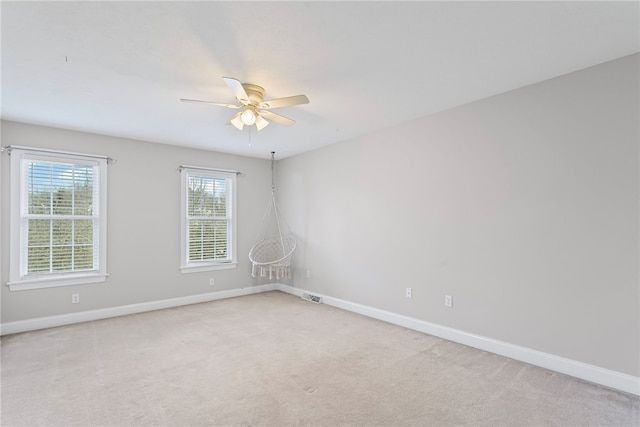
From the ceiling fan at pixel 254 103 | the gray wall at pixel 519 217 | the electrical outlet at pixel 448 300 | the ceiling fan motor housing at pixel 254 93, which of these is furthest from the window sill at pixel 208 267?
the electrical outlet at pixel 448 300

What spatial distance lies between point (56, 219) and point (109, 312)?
1.42m

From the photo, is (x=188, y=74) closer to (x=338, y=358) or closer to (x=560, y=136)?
(x=338, y=358)

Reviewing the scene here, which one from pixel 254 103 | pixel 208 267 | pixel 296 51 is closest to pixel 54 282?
pixel 208 267

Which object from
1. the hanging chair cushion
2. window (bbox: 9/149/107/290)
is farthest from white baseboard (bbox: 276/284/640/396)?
window (bbox: 9/149/107/290)

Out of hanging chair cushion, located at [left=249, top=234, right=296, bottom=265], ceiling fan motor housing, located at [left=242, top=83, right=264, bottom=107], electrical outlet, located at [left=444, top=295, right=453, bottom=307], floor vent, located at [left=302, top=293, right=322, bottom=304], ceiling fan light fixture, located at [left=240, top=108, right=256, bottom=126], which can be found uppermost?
ceiling fan motor housing, located at [left=242, top=83, right=264, bottom=107]

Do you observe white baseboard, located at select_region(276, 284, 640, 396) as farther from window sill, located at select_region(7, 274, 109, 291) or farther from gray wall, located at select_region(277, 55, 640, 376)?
window sill, located at select_region(7, 274, 109, 291)

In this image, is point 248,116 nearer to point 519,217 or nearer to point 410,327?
point 519,217

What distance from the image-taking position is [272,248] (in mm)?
6262

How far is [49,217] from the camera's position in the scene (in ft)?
13.5

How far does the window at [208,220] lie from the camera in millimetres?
5273

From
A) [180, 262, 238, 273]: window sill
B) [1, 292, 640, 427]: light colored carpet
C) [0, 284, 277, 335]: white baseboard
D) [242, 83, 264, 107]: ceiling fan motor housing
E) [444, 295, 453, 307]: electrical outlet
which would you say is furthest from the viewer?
[180, 262, 238, 273]: window sill

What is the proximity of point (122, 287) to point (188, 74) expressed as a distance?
341cm

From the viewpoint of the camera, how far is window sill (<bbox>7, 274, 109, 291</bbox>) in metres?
3.93

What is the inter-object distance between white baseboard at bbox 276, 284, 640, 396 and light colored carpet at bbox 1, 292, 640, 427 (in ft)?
0.28
